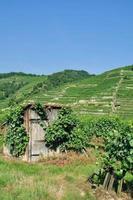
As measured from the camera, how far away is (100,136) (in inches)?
1767

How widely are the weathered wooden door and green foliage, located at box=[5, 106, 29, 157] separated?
0.43 metres

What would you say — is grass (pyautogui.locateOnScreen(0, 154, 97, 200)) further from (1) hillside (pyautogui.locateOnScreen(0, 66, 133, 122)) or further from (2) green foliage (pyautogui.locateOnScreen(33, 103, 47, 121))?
(1) hillside (pyautogui.locateOnScreen(0, 66, 133, 122))

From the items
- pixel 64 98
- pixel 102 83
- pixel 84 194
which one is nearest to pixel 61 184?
pixel 84 194

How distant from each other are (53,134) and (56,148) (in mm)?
990

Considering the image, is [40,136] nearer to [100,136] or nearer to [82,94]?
[100,136]

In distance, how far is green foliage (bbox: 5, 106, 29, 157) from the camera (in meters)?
26.7

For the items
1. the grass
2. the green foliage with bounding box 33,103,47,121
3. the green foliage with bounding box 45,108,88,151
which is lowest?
the grass

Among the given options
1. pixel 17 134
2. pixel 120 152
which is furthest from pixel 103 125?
pixel 120 152

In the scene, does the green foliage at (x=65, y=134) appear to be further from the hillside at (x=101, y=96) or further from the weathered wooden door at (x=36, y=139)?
the hillside at (x=101, y=96)

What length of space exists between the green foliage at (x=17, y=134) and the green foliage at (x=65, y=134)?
142 cm

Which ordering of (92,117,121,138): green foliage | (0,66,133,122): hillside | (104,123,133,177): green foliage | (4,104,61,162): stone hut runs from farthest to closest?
1. (0,66,133,122): hillside
2. (92,117,121,138): green foliage
3. (4,104,61,162): stone hut
4. (104,123,133,177): green foliage

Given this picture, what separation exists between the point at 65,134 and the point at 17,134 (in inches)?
112

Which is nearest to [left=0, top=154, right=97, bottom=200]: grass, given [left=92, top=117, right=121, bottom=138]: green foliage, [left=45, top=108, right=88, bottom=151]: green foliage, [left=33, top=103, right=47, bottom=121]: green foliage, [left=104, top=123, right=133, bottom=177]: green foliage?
[left=104, top=123, right=133, bottom=177]: green foliage

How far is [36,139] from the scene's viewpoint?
88.2 ft
